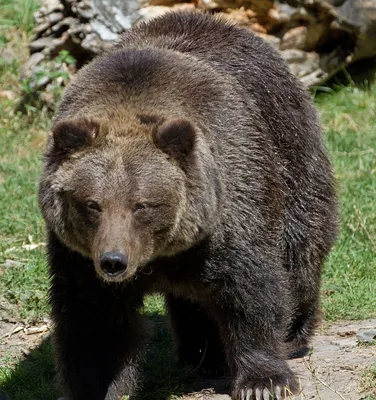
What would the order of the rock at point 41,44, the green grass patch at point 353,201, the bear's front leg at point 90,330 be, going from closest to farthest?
the bear's front leg at point 90,330 < the green grass patch at point 353,201 < the rock at point 41,44

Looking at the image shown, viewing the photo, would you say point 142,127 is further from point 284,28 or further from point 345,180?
point 284,28

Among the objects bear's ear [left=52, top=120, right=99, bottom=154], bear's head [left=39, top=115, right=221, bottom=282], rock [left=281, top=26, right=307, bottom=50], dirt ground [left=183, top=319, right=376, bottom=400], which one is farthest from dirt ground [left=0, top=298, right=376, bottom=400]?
rock [left=281, top=26, right=307, bottom=50]

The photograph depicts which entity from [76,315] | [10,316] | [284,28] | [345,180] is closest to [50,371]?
[10,316]

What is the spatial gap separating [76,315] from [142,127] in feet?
4.15

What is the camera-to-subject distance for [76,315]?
5.91m

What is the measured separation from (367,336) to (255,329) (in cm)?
113

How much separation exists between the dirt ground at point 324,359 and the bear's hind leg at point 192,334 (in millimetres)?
297

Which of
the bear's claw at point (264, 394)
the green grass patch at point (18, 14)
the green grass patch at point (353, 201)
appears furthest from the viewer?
the green grass patch at point (18, 14)

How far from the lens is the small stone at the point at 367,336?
6.71 m

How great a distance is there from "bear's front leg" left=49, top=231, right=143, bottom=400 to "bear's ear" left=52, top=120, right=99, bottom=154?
27.8 inches

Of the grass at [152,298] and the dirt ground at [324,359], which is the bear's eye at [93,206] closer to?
the dirt ground at [324,359]

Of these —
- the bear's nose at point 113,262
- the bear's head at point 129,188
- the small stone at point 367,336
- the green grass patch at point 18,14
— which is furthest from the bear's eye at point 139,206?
the green grass patch at point 18,14

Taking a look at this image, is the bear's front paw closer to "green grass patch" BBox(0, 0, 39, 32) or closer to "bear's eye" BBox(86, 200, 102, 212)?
"bear's eye" BBox(86, 200, 102, 212)

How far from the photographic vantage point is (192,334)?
7.15m
